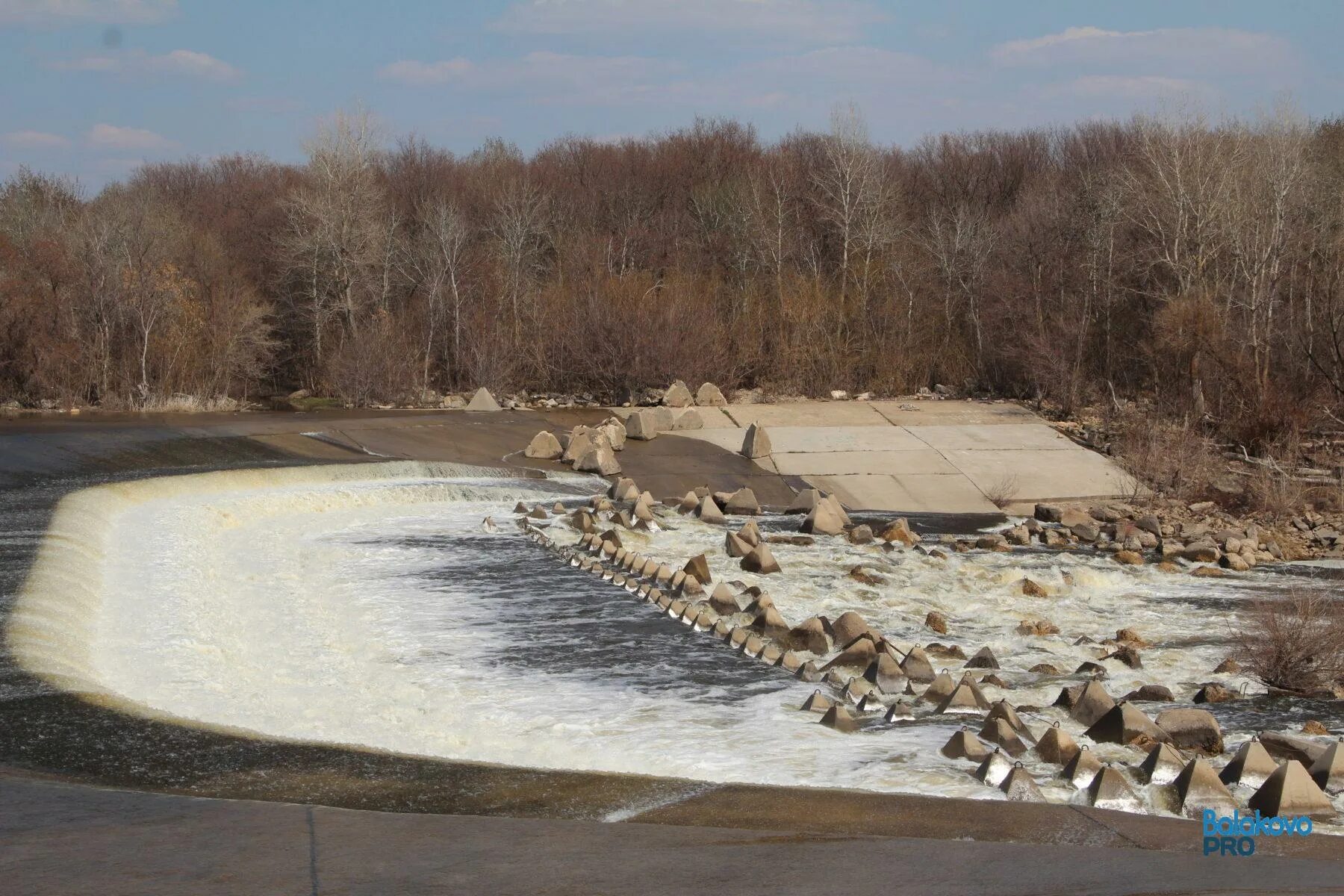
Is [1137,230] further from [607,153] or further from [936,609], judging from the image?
[607,153]

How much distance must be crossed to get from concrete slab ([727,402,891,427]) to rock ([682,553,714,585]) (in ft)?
39.5

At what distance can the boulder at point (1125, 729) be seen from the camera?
27.5 ft

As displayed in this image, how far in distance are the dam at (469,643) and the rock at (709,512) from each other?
0.33 meters

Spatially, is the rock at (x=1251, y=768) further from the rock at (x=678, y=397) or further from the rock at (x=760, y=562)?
the rock at (x=678, y=397)

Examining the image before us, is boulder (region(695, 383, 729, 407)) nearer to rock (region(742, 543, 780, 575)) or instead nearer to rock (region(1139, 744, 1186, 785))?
rock (region(742, 543, 780, 575))

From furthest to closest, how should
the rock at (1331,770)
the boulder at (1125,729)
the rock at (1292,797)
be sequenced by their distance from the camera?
the boulder at (1125,729), the rock at (1331,770), the rock at (1292,797)

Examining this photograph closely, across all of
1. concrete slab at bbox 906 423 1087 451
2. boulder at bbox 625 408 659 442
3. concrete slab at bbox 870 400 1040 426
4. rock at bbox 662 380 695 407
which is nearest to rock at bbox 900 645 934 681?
boulder at bbox 625 408 659 442

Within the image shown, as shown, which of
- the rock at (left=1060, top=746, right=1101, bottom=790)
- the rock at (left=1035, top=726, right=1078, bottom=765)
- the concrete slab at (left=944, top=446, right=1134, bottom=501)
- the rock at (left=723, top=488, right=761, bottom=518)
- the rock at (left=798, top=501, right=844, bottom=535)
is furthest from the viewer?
the concrete slab at (left=944, top=446, right=1134, bottom=501)

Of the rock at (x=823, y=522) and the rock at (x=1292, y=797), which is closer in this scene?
the rock at (x=1292, y=797)

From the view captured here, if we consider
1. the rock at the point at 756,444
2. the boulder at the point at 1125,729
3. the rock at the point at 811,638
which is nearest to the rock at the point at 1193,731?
the boulder at the point at 1125,729

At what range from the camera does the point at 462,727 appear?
892 centimetres

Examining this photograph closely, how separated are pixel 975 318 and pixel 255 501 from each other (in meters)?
21.6

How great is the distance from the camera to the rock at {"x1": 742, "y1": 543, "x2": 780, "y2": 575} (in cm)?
1485

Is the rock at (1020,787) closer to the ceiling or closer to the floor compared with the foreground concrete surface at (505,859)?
closer to the floor
